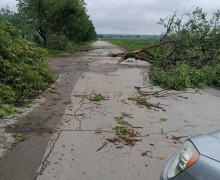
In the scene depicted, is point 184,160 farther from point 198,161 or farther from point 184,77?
point 184,77

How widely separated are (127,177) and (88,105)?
449 cm

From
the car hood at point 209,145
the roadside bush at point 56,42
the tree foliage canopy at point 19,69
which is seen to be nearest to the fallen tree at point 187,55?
the tree foliage canopy at point 19,69

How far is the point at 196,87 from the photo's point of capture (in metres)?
12.8

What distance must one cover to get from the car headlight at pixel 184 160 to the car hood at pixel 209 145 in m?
0.05

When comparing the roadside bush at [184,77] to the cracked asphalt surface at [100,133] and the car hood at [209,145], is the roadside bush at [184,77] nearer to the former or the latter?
the cracked asphalt surface at [100,133]

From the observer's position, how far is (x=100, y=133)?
6680 mm

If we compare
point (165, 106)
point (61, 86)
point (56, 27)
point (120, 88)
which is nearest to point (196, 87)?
point (120, 88)

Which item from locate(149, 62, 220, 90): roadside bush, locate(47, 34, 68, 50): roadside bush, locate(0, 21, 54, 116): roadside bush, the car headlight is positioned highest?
the car headlight

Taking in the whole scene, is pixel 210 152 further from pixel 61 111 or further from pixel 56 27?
pixel 56 27

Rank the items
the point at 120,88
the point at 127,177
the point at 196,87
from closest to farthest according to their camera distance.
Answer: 1. the point at 127,177
2. the point at 120,88
3. the point at 196,87

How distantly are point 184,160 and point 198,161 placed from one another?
249 millimetres

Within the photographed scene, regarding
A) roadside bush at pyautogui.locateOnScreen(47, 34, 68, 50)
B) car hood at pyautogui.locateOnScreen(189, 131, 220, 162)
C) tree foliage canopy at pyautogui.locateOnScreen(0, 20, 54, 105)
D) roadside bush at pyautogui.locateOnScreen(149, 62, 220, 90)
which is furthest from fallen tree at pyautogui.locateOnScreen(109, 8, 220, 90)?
roadside bush at pyautogui.locateOnScreen(47, 34, 68, 50)

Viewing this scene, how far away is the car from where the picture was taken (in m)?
2.54

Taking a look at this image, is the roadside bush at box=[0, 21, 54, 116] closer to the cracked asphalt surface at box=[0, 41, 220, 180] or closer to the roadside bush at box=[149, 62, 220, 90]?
the cracked asphalt surface at box=[0, 41, 220, 180]
